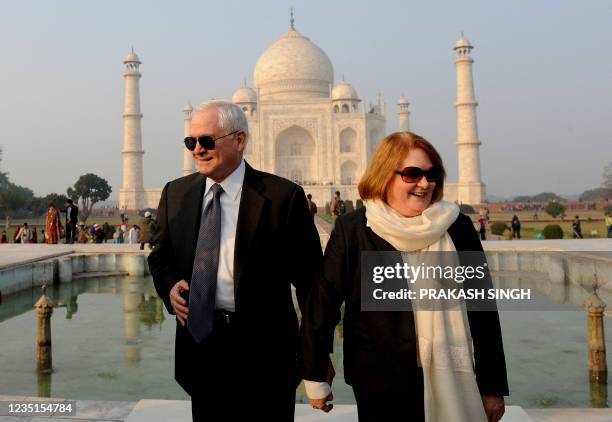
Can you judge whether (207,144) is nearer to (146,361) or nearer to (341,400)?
(341,400)

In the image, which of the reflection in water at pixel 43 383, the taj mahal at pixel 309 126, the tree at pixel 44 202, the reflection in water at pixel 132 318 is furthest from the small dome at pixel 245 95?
the reflection in water at pixel 43 383

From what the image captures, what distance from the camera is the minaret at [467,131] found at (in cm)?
2964

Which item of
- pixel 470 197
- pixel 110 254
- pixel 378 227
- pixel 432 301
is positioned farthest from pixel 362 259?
pixel 470 197

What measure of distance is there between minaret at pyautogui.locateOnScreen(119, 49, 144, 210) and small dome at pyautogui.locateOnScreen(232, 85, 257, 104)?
6.14 meters

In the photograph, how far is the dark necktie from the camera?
1.59m

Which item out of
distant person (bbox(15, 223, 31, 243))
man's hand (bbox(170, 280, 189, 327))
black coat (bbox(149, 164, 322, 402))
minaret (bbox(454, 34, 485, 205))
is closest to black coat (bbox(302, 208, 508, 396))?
black coat (bbox(149, 164, 322, 402))

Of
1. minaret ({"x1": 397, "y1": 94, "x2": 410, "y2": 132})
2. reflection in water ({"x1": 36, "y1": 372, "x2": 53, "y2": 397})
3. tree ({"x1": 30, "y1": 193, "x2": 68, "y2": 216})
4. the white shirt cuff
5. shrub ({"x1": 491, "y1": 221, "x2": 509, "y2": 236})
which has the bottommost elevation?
reflection in water ({"x1": 36, "y1": 372, "x2": 53, "y2": 397})

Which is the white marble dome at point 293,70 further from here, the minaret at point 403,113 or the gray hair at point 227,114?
the gray hair at point 227,114

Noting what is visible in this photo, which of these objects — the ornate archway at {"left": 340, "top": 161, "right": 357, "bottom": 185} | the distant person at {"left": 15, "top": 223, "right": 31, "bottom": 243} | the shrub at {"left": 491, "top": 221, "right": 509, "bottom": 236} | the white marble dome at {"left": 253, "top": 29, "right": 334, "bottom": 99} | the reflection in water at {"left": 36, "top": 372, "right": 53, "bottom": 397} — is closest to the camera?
the reflection in water at {"left": 36, "top": 372, "right": 53, "bottom": 397}

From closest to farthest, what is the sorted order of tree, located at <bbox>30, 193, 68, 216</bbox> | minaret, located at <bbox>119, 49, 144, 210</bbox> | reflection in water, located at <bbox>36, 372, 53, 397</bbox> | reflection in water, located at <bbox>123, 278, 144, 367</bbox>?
reflection in water, located at <bbox>36, 372, 53, 397</bbox> < reflection in water, located at <bbox>123, 278, 144, 367</bbox> < tree, located at <bbox>30, 193, 68, 216</bbox> < minaret, located at <bbox>119, 49, 144, 210</bbox>

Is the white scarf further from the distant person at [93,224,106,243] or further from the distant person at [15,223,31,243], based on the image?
the distant person at [93,224,106,243]

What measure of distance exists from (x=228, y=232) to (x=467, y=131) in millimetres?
29658

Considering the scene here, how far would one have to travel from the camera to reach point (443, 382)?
1424 mm

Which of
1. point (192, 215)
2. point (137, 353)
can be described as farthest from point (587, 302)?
point (137, 353)
